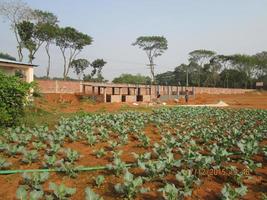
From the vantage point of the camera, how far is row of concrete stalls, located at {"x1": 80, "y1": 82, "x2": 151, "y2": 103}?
3241cm

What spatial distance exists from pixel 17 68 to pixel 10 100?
12538 mm

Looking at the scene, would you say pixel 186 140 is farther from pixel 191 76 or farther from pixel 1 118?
pixel 191 76

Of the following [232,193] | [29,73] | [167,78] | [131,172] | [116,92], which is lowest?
[131,172]

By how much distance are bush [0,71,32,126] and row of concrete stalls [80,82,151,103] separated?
66.7 ft

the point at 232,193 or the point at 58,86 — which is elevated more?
the point at 58,86

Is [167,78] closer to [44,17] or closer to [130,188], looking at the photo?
[44,17]

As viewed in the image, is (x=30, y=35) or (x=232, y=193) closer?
(x=232, y=193)

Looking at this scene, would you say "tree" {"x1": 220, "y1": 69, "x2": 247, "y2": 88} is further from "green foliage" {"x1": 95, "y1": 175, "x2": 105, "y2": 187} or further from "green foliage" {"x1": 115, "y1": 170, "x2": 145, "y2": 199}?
"green foliage" {"x1": 115, "y1": 170, "x2": 145, "y2": 199}

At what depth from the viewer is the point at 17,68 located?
22453mm

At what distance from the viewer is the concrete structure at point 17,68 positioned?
2077cm

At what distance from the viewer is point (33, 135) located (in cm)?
925

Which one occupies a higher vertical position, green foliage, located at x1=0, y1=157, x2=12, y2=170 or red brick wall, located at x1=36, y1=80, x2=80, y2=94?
red brick wall, located at x1=36, y1=80, x2=80, y2=94
